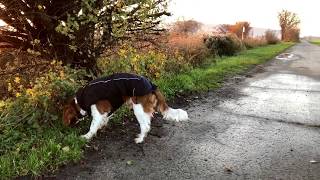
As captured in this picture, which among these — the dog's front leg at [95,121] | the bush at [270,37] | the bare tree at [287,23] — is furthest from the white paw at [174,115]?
the bare tree at [287,23]

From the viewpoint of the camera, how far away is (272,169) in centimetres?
571

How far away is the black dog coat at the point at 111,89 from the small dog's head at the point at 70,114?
17 cm

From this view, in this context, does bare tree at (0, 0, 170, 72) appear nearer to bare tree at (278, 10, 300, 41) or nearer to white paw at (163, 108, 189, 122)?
white paw at (163, 108, 189, 122)

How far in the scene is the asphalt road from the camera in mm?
5551

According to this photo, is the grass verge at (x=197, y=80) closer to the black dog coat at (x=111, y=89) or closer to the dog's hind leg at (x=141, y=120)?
the dog's hind leg at (x=141, y=120)

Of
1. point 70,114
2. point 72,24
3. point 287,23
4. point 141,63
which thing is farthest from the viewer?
point 287,23

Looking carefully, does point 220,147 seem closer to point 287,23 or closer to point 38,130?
point 38,130

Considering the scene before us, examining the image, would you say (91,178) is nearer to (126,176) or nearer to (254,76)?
(126,176)

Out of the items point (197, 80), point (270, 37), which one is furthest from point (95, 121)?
point (270, 37)

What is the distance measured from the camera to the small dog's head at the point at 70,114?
6.78m

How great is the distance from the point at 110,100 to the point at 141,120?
59 cm

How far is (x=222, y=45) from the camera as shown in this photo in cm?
2288

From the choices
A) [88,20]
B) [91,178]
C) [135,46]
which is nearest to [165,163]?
[91,178]

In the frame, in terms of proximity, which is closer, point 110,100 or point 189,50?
point 110,100
